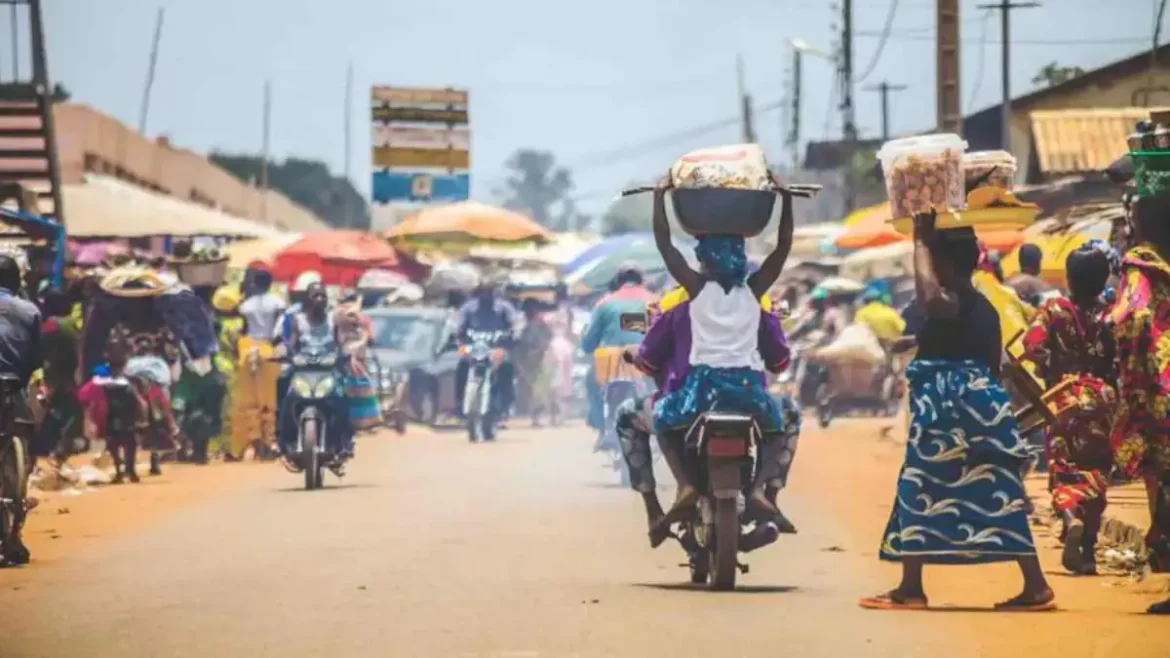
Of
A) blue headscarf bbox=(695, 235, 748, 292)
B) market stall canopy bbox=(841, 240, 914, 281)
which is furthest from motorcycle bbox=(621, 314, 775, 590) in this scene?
market stall canopy bbox=(841, 240, 914, 281)

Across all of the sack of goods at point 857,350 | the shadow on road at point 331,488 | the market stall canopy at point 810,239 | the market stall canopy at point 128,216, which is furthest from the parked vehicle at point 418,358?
the market stall canopy at point 810,239

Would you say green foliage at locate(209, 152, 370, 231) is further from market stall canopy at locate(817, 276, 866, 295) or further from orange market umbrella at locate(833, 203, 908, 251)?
orange market umbrella at locate(833, 203, 908, 251)

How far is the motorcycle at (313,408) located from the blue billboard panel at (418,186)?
41388mm

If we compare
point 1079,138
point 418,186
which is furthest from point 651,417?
point 418,186

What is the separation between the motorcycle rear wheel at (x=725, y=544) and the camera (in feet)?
38.6

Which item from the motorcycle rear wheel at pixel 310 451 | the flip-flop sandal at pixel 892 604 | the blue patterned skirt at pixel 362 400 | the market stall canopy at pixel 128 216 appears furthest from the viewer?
the market stall canopy at pixel 128 216

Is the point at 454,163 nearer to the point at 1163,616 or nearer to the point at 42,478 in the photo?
the point at 42,478

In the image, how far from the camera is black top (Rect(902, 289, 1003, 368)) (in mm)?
10797

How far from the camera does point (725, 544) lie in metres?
11.9

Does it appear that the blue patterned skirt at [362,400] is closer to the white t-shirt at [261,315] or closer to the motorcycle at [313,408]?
the motorcycle at [313,408]

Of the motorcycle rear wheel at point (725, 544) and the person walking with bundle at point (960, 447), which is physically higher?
the person walking with bundle at point (960, 447)

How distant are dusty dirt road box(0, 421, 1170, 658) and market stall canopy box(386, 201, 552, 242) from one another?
18631 mm

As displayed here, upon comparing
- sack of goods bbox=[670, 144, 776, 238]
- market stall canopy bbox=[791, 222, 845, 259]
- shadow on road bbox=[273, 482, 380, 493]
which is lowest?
shadow on road bbox=[273, 482, 380, 493]

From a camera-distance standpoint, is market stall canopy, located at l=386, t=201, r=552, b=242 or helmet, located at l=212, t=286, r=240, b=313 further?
market stall canopy, located at l=386, t=201, r=552, b=242
